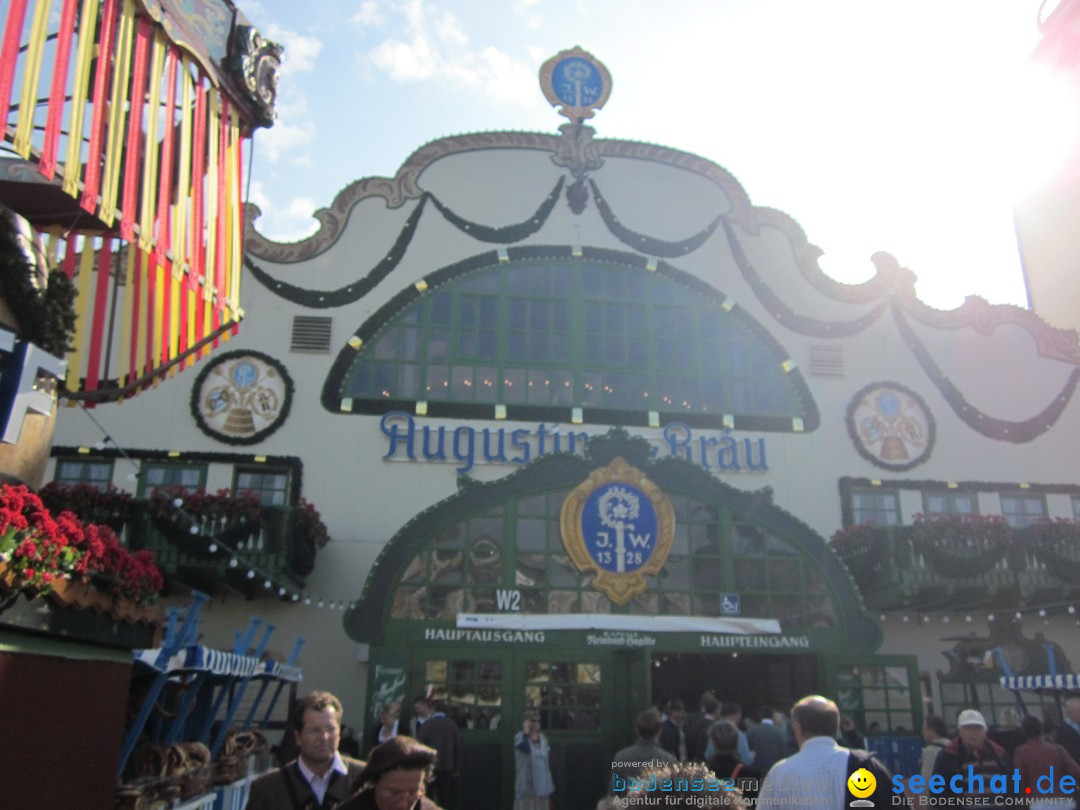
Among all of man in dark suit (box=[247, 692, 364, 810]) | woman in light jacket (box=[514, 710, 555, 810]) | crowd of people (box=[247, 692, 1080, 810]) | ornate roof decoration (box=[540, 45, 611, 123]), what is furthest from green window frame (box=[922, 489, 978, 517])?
man in dark suit (box=[247, 692, 364, 810])

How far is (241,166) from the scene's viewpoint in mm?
11695

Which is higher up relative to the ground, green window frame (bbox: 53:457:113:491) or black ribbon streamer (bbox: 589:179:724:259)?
black ribbon streamer (bbox: 589:179:724:259)

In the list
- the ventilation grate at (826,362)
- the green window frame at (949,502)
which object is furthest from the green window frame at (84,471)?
the green window frame at (949,502)

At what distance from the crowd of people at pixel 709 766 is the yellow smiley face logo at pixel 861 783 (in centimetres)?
1

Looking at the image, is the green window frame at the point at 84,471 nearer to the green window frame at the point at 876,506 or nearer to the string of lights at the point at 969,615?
the green window frame at the point at 876,506

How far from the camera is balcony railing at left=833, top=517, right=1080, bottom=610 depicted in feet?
55.0

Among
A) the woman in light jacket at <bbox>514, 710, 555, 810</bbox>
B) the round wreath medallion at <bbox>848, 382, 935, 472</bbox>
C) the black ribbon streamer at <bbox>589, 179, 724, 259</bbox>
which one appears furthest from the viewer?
the black ribbon streamer at <bbox>589, 179, 724, 259</bbox>

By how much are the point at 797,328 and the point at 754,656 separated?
6.63 meters

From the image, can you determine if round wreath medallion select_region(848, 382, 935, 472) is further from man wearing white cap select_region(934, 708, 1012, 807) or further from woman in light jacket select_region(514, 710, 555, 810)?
man wearing white cap select_region(934, 708, 1012, 807)

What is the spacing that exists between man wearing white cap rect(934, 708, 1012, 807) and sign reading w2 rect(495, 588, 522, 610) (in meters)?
8.15

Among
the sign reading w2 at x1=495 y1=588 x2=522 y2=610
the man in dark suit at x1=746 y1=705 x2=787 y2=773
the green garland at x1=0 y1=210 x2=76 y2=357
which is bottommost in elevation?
the man in dark suit at x1=746 y1=705 x2=787 y2=773

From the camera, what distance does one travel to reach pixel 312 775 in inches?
205

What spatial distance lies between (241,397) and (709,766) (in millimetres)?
12639

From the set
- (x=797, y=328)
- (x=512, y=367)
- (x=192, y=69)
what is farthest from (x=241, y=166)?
(x=797, y=328)
